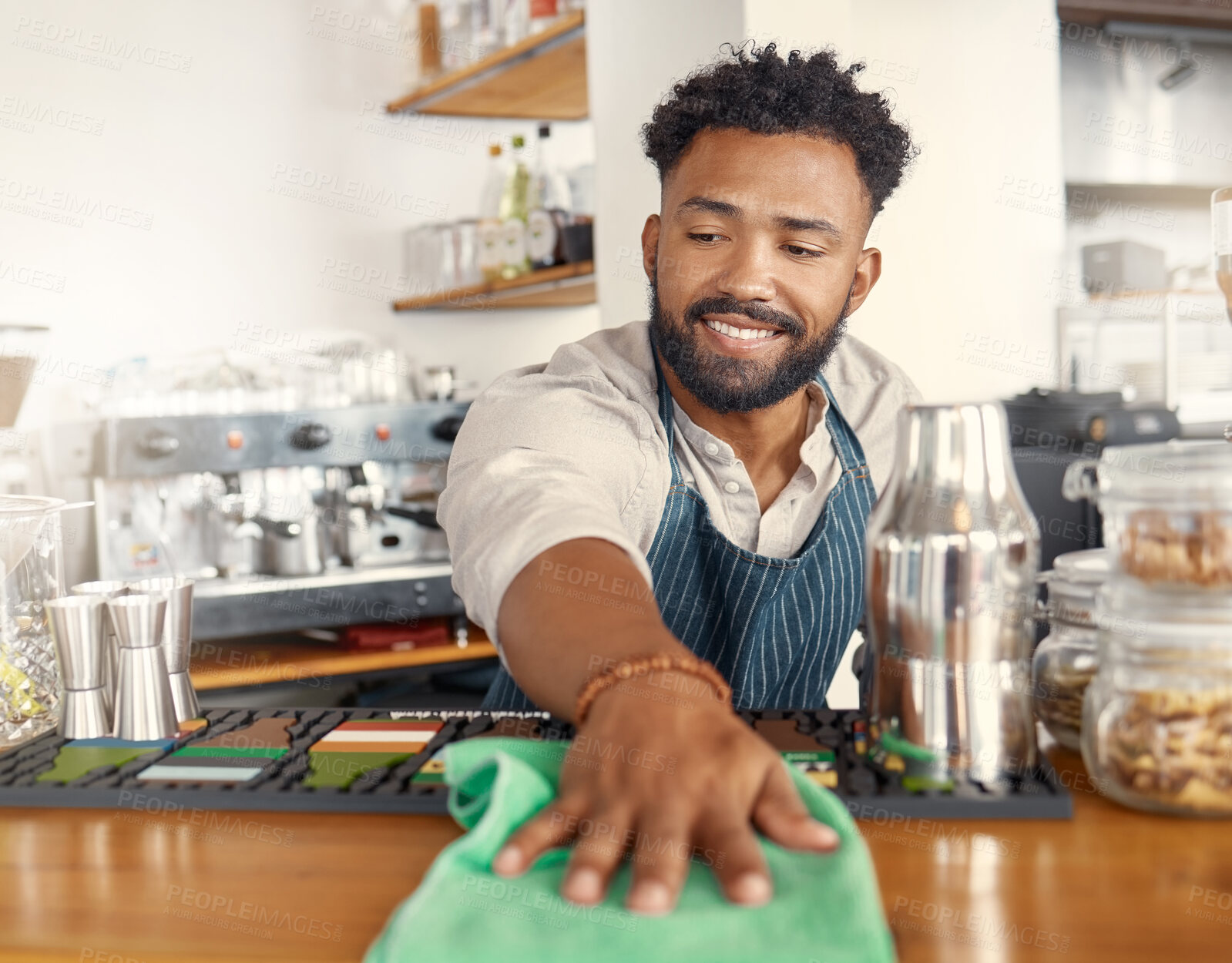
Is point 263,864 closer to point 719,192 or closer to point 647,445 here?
point 647,445

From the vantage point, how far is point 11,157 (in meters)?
2.64

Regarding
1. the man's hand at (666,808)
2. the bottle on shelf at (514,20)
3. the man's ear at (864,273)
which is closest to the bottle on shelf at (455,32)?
the bottle on shelf at (514,20)

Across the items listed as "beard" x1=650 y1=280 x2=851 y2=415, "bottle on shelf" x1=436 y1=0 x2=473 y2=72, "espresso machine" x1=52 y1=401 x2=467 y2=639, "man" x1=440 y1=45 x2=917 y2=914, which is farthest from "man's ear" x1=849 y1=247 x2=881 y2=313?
"bottle on shelf" x1=436 y1=0 x2=473 y2=72

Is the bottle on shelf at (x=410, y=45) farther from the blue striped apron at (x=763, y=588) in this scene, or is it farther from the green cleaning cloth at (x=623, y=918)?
the green cleaning cloth at (x=623, y=918)

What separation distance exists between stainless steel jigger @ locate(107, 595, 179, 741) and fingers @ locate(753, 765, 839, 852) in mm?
495

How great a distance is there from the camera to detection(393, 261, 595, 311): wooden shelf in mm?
2436

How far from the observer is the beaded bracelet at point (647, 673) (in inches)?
27.4

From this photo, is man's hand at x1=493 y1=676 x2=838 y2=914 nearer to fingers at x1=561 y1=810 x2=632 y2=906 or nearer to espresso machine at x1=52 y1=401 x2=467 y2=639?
fingers at x1=561 y1=810 x2=632 y2=906

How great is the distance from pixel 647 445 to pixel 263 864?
64 centimetres

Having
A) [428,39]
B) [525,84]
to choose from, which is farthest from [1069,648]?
[428,39]

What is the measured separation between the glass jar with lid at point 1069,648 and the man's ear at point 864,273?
693 millimetres

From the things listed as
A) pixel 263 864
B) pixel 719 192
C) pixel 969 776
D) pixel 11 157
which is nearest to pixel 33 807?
pixel 263 864

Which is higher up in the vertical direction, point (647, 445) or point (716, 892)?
point (647, 445)

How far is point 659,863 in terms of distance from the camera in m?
0.57
